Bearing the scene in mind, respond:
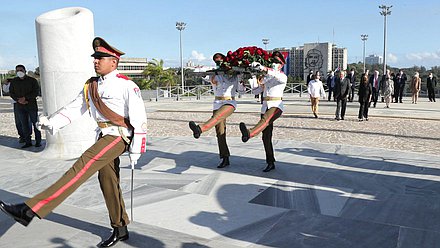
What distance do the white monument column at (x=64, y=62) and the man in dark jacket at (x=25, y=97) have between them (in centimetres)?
117

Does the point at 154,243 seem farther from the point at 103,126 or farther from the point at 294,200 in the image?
the point at 294,200

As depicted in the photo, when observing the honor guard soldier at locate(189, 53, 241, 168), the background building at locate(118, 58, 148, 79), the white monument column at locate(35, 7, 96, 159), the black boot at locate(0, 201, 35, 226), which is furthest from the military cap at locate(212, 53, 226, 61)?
the background building at locate(118, 58, 148, 79)

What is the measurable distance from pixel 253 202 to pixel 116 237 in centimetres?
183

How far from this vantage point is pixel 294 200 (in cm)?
488

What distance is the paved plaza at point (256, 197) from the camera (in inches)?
149

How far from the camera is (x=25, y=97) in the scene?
8500mm

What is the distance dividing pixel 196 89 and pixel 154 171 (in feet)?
76.4

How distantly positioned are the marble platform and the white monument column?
0.59 metres

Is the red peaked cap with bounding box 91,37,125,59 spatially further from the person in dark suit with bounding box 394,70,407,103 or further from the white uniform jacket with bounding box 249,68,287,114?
the person in dark suit with bounding box 394,70,407,103

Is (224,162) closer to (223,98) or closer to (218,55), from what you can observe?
(223,98)

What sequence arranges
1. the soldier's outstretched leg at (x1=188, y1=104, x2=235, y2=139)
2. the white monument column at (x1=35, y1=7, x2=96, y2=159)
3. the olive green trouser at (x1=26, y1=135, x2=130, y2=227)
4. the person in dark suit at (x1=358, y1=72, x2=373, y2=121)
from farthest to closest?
the person in dark suit at (x1=358, y1=72, x2=373, y2=121), the white monument column at (x1=35, y1=7, x2=96, y2=159), the soldier's outstretched leg at (x1=188, y1=104, x2=235, y2=139), the olive green trouser at (x1=26, y1=135, x2=130, y2=227)

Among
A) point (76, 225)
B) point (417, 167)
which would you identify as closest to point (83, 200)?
point (76, 225)

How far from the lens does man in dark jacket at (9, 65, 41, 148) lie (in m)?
8.42

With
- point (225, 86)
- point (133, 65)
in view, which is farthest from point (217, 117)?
point (133, 65)
